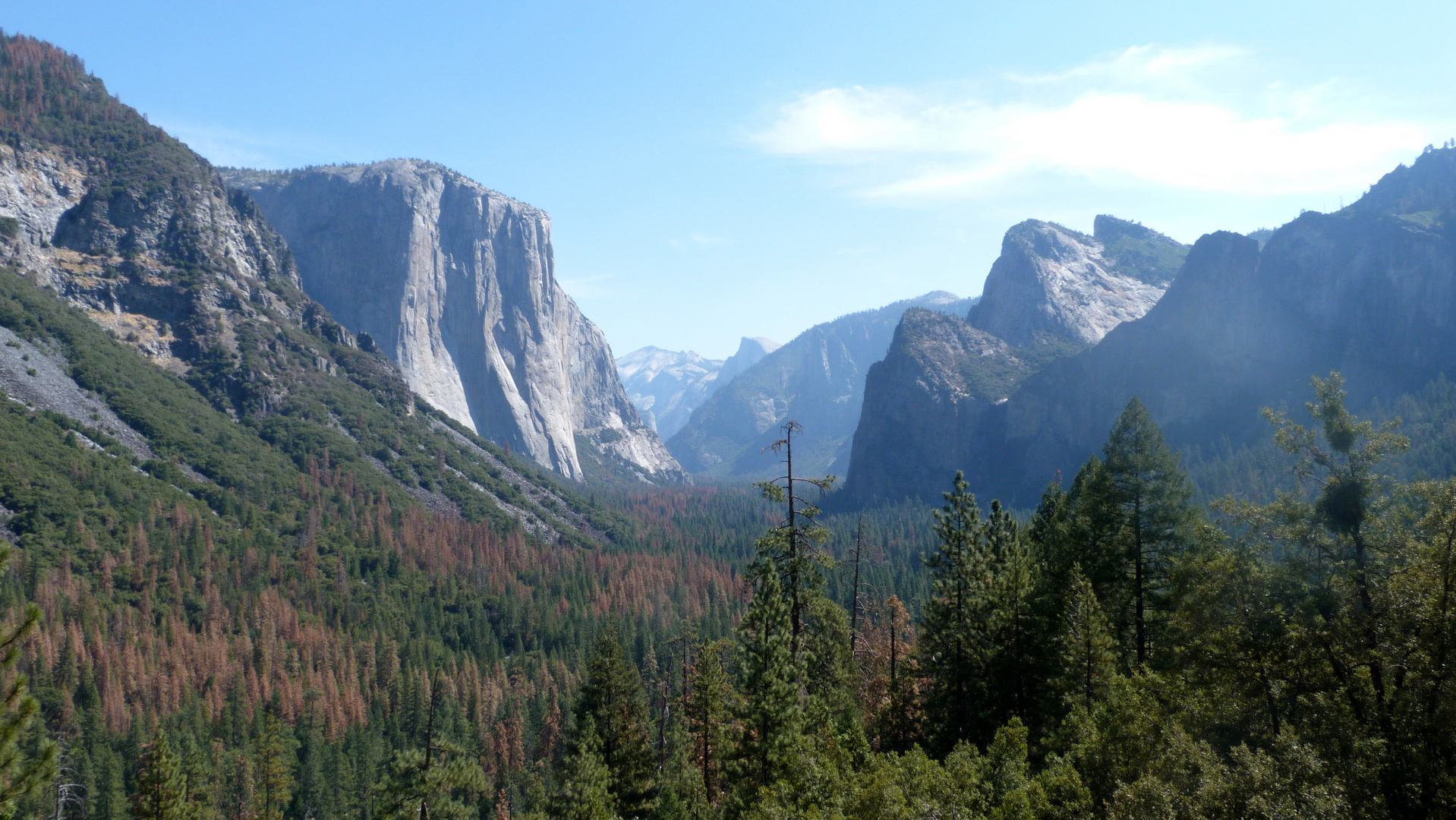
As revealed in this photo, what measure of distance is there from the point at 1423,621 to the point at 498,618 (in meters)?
129

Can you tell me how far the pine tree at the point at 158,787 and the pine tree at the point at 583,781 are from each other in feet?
74.0

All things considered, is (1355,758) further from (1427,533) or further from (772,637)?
(772,637)

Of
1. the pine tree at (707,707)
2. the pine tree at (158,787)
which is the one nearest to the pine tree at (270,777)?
the pine tree at (158,787)

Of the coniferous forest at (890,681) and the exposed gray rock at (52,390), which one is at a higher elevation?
the exposed gray rock at (52,390)

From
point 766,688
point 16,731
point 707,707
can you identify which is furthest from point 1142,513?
point 16,731

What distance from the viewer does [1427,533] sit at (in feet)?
61.1

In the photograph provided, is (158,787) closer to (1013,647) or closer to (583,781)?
(583,781)

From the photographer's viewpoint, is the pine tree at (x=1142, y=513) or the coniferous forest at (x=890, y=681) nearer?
the coniferous forest at (x=890, y=681)

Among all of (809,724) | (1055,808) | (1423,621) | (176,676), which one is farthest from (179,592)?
(1423,621)

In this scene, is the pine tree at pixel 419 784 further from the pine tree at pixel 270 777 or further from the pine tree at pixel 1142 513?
the pine tree at pixel 1142 513

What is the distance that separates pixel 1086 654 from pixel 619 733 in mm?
22426

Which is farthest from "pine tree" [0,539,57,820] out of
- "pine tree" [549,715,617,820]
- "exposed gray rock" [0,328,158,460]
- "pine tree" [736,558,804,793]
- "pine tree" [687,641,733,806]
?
"exposed gray rock" [0,328,158,460]

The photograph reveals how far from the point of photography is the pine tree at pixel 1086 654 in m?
26.9

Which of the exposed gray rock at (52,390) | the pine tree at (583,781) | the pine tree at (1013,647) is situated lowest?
the pine tree at (583,781)
